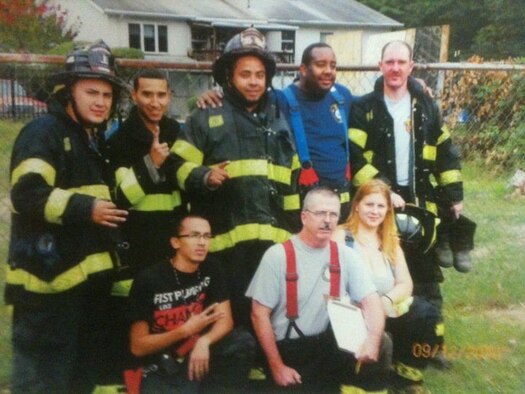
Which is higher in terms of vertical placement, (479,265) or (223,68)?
(223,68)

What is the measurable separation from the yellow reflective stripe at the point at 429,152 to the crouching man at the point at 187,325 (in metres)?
1.08

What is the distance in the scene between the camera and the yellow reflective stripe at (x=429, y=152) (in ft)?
9.12

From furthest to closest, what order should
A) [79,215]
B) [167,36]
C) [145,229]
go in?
[145,229]
[167,36]
[79,215]

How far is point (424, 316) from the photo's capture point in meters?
2.72

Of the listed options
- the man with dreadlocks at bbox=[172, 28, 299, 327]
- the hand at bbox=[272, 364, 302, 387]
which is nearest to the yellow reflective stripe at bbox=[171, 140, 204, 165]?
the man with dreadlocks at bbox=[172, 28, 299, 327]

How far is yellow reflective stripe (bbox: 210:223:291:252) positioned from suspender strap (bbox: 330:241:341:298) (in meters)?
0.23

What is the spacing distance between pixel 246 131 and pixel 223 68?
0.80 feet

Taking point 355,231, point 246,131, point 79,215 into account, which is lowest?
point 355,231

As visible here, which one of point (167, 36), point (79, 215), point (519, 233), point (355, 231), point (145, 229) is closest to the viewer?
point (79, 215)

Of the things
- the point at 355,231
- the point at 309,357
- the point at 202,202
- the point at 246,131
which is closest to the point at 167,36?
the point at 246,131

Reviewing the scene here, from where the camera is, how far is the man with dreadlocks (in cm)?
226

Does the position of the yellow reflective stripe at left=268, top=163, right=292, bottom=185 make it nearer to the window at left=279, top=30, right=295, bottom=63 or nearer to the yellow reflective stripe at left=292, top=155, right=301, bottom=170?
the yellow reflective stripe at left=292, top=155, right=301, bottom=170

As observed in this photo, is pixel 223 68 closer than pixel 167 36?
No

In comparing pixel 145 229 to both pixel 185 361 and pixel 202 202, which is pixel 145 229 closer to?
pixel 202 202
